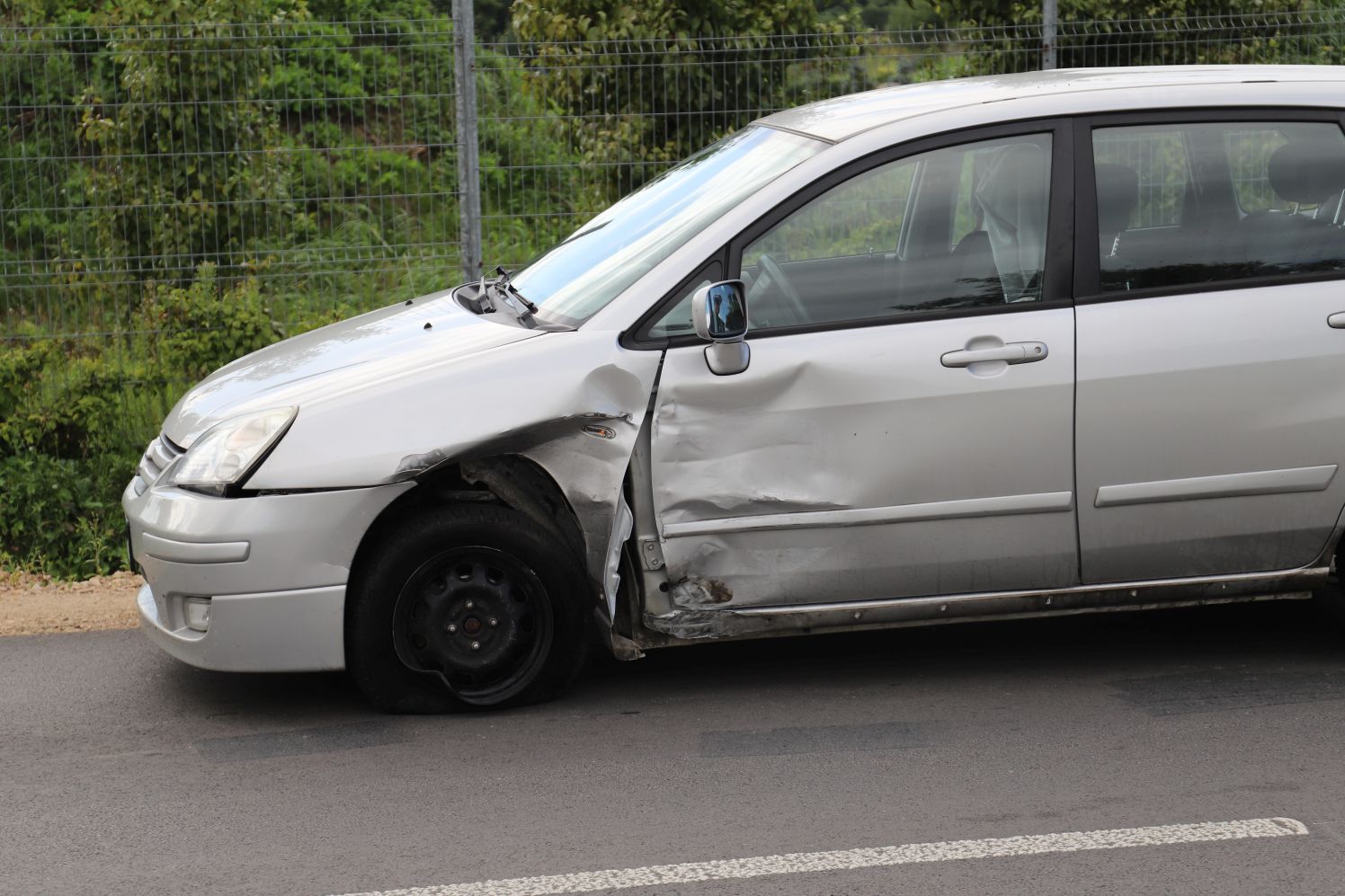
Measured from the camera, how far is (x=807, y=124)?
202 inches

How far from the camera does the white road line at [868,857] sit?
3.57 metres

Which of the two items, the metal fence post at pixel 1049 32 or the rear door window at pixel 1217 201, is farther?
the metal fence post at pixel 1049 32

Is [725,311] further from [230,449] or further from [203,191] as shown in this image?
[203,191]

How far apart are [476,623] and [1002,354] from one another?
181 centimetres

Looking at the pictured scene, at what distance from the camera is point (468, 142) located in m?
8.13

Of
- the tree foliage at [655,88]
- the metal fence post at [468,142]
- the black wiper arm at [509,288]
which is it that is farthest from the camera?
the tree foliage at [655,88]

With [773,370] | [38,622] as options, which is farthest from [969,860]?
[38,622]

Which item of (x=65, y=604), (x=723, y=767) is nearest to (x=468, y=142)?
(x=65, y=604)

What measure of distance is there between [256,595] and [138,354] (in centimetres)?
389

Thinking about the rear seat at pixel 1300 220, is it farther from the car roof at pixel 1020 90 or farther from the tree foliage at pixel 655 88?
the tree foliage at pixel 655 88

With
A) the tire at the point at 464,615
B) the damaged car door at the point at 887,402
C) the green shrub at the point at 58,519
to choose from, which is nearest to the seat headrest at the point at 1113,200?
the damaged car door at the point at 887,402

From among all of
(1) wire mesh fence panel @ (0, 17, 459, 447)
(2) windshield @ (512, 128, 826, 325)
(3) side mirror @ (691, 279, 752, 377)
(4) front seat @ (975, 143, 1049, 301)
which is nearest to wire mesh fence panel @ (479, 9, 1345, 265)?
(1) wire mesh fence panel @ (0, 17, 459, 447)

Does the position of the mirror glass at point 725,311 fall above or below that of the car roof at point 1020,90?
below

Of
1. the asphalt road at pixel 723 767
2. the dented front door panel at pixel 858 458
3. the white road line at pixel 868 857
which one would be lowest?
the asphalt road at pixel 723 767
